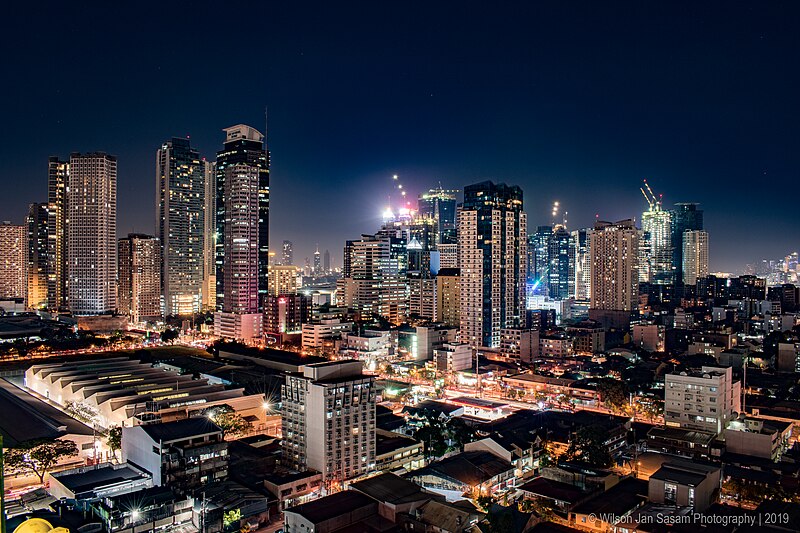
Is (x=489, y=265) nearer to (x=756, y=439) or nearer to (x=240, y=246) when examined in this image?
(x=240, y=246)

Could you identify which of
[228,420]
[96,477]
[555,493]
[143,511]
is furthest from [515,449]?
[96,477]

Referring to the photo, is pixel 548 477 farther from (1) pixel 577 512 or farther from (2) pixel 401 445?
(2) pixel 401 445

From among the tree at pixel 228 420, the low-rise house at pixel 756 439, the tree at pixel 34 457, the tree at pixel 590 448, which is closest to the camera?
the tree at pixel 34 457

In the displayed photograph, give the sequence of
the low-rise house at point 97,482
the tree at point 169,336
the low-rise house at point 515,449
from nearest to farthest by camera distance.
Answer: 1. the low-rise house at point 97,482
2. the low-rise house at point 515,449
3. the tree at point 169,336

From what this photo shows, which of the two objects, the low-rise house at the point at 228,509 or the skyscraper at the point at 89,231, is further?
the skyscraper at the point at 89,231

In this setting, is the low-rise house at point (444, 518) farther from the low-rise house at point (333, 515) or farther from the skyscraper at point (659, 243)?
the skyscraper at point (659, 243)

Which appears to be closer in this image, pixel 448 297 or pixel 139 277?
pixel 448 297

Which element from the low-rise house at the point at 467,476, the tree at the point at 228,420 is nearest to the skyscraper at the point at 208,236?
the tree at the point at 228,420
